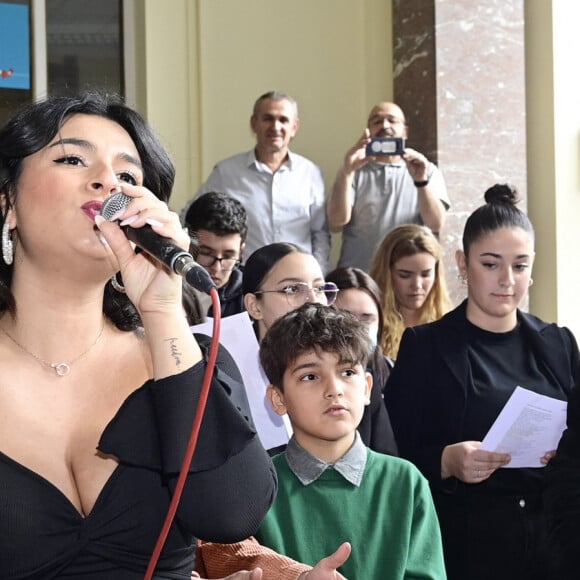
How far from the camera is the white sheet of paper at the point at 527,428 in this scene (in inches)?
121

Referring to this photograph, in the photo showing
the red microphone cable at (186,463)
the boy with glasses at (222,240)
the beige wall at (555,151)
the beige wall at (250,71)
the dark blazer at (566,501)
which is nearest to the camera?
the red microphone cable at (186,463)

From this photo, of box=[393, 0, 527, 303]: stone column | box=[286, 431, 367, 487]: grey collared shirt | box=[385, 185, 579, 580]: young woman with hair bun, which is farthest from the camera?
box=[393, 0, 527, 303]: stone column

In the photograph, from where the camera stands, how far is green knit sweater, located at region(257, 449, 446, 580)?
2.50 m

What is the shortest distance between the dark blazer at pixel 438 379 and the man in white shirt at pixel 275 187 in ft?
7.48

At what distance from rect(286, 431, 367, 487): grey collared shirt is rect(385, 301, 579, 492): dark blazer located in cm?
69

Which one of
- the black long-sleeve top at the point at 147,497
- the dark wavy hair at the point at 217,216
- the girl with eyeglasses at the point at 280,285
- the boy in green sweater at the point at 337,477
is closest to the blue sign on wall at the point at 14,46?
the dark wavy hair at the point at 217,216

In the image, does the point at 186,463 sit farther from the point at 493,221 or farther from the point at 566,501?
the point at 493,221

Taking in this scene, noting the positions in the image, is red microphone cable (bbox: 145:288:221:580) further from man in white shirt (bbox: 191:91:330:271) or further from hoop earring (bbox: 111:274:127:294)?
man in white shirt (bbox: 191:91:330:271)

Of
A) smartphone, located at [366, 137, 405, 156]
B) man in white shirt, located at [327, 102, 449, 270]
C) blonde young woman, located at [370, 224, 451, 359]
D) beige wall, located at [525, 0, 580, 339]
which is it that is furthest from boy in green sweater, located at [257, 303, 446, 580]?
beige wall, located at [525, 0, 580, 339]

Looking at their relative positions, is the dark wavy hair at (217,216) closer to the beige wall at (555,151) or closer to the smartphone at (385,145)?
the smartphone at (385,145)

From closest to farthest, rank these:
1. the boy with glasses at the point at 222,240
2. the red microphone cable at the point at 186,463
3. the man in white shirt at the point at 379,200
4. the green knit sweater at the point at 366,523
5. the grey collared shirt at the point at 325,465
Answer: the red microphone cable at the point at 186,463 < the green knit sweater at the point at 366,523 < the grey collared shirt at the point at 325,465 < the boy with glasses at the point at 222,240 < the man in white shirt at the point at 379,200

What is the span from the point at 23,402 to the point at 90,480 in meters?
0.18

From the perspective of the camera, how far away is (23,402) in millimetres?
1888

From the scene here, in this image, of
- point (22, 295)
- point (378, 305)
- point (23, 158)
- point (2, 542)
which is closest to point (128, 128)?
point (23, 158)
